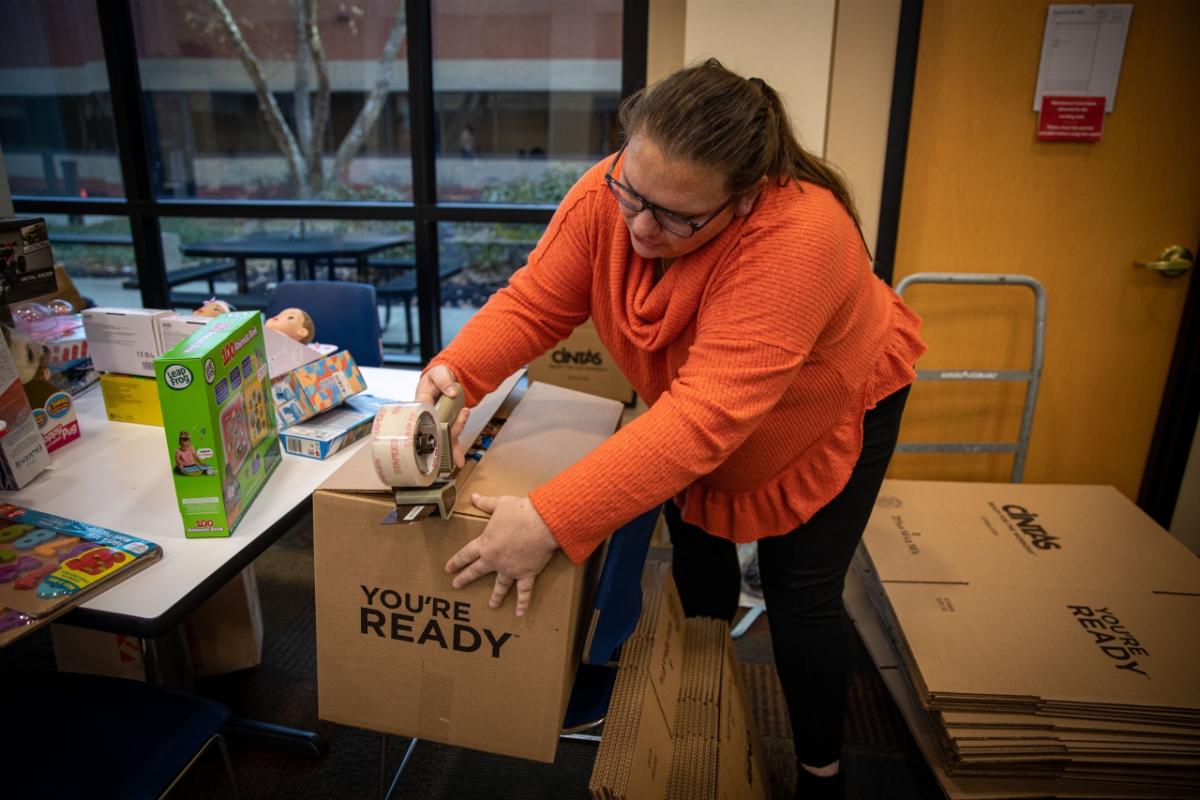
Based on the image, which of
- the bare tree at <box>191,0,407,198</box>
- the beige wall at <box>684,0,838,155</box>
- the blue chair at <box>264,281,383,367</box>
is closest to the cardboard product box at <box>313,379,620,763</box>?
the blue chair at <box>264,281,383,367</box>

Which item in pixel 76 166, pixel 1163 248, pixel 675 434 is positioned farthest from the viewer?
pixel 76 166

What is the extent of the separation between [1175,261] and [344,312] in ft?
8.45

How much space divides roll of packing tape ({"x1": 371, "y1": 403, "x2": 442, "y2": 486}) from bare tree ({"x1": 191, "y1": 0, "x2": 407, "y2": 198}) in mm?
2709

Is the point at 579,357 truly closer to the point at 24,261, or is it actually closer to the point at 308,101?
the point at 24,261

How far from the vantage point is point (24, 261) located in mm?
1413

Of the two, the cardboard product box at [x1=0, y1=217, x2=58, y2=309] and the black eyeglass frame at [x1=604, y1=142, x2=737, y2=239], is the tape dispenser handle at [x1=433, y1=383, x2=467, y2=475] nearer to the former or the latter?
the black eyeglass frame at [x1=604, y1=142, x2=737, y2=239]

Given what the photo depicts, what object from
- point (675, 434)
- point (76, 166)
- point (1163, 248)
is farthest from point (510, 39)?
Answer: point (675, 434)

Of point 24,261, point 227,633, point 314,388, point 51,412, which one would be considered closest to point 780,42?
point 314,388

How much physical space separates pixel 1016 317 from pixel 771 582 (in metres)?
1.66

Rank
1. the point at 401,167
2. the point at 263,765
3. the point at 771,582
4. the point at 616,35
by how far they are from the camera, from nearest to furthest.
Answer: the point at 771,582 < the point at 263,765 < the point at 616,35 < the point at 401,167

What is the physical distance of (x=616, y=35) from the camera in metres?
2.97

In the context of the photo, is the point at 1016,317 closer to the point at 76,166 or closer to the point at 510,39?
the point at 510,39

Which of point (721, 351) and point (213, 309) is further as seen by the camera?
point (213, 309)

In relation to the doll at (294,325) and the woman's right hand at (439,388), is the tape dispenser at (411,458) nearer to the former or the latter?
the woman's right hand at (439,388)
